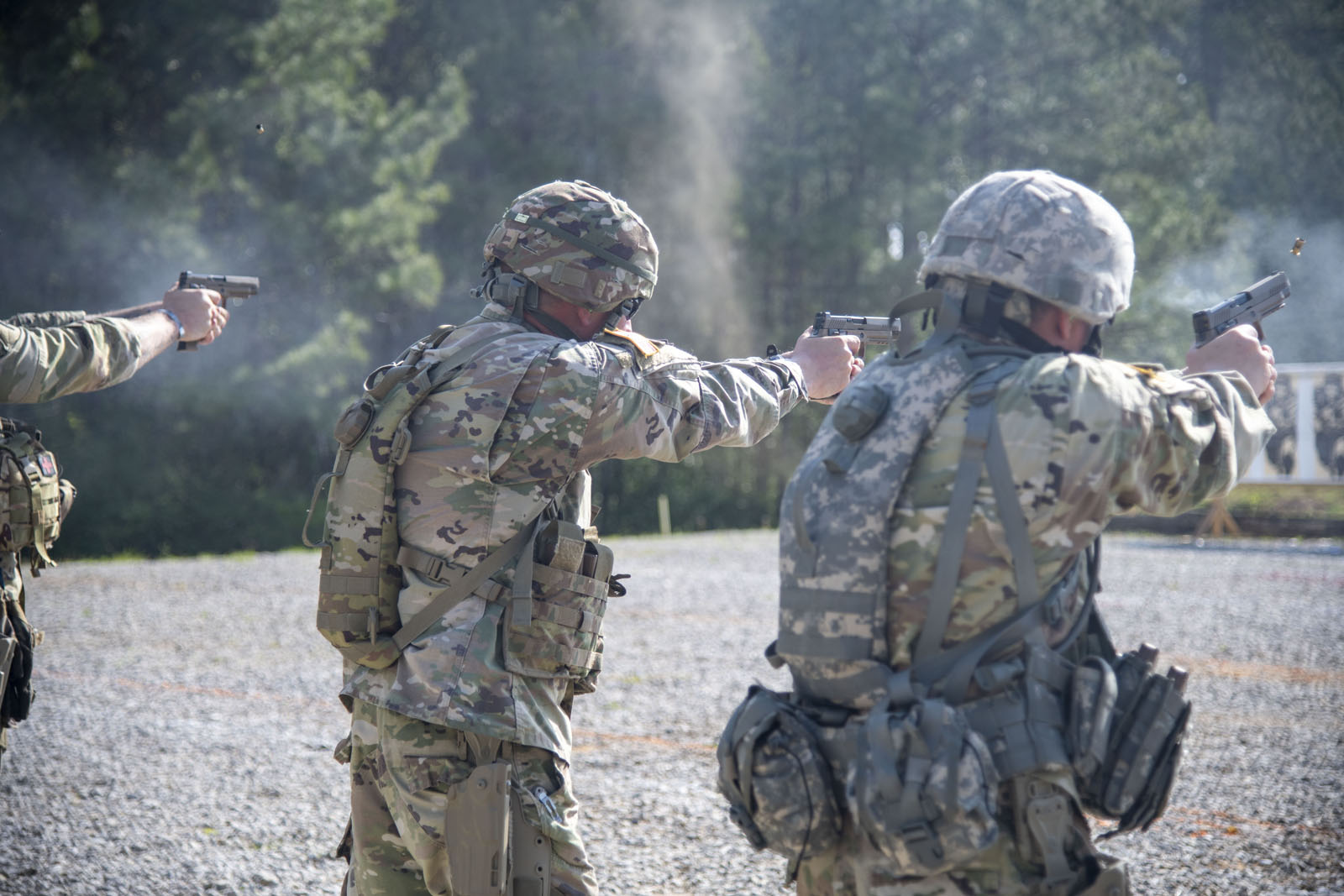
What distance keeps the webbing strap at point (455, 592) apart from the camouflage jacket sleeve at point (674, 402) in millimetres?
296

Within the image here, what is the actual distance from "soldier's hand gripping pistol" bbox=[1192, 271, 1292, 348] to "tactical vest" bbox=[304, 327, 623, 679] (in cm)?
161

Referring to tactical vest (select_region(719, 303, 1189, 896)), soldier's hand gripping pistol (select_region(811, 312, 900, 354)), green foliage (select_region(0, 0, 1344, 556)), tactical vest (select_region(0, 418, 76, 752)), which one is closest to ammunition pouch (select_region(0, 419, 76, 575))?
tactical vest (select_region(0, 418, 76, 752))

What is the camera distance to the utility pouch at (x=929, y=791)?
222 cm

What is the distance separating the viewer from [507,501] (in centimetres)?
304

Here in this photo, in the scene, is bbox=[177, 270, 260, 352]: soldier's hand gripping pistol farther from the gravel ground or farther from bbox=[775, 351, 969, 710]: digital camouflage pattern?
bbox=[775, 351, 969, 710]: digital camouflage pattern

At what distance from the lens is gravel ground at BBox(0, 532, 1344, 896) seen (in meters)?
4.80

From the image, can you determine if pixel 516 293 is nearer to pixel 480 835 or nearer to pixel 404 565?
pixel 404 565

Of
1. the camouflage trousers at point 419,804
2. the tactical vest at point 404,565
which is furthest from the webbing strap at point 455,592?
the camouflage trousers at point 419,804

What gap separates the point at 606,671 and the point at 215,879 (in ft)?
13.5

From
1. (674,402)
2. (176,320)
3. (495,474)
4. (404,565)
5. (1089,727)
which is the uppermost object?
(176,320)

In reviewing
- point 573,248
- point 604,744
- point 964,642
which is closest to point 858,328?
point 573,248

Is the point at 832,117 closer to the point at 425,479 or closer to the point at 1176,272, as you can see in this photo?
the point at 1176,272

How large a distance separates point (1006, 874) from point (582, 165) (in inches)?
913

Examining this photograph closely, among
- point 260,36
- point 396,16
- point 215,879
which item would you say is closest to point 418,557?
point 215,879
